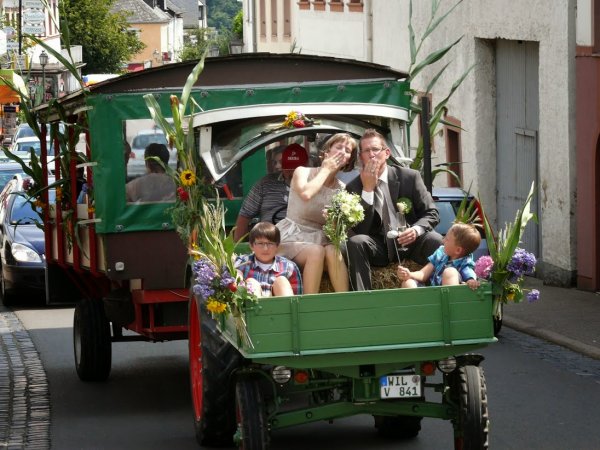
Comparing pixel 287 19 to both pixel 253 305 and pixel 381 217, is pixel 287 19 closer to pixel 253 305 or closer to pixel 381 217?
pixel 381 217

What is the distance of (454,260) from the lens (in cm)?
886

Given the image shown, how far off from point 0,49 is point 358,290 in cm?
5676

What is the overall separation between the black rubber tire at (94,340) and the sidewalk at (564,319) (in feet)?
15.1

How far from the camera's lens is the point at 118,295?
12.2m

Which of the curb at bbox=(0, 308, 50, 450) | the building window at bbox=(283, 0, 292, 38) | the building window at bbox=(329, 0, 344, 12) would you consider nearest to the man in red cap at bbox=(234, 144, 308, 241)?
the curb at bbox=(0, 308, 50, 450)

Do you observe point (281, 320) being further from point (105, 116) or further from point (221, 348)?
point (105, 116)

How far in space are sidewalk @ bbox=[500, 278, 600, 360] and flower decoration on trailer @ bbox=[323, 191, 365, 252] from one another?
18.8 ft

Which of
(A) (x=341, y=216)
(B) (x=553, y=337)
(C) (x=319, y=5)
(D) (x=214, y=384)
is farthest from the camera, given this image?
(C) (x=319, y=5)

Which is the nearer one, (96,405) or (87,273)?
(96,405)

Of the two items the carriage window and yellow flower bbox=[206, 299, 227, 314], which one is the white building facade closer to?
the carriage window

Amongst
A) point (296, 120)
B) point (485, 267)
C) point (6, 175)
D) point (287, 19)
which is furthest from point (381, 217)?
point (287, 19)

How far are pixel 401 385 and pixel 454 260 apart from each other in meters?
0.82

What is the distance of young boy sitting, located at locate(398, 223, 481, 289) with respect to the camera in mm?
8758

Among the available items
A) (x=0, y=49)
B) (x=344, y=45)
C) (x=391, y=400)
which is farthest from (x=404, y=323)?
(x=0, y=49)
